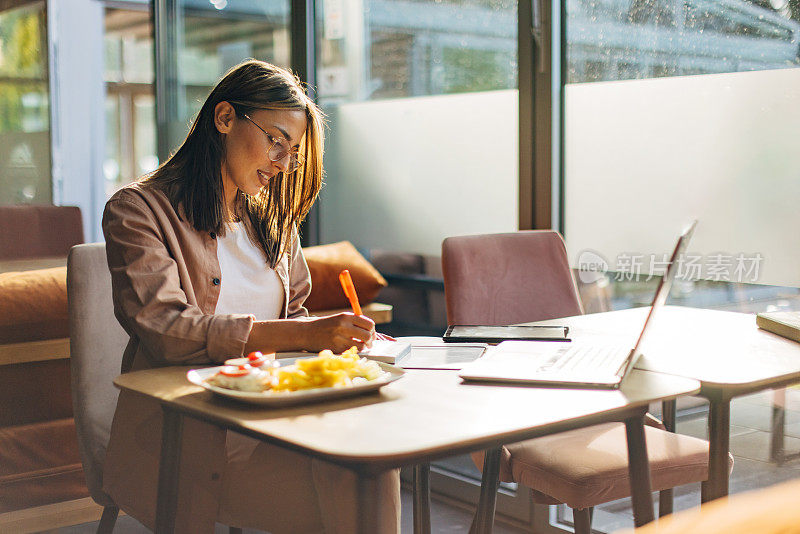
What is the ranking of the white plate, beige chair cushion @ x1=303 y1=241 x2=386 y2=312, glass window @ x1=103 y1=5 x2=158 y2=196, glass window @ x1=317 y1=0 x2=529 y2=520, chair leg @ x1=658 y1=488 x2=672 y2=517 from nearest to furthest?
1. the white plate
2. chair leg @ x1=658 y1=488 x2=672 y2=517
3. glass window @ x1=317 y1=0 x2=529 y2=520
4. beige chair cushion @ x1=303 y1=241 x2=386 y2=312
5. glass window @ x1=103 y1=5 x2=158 y2=196

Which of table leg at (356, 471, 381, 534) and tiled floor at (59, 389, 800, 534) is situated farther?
tiled floor at (59, 389, 800, 534)

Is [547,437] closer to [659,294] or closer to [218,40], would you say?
[659,294]

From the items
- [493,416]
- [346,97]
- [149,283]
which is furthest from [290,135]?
[346,97]

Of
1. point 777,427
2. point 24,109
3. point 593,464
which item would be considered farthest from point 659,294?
point 24,109

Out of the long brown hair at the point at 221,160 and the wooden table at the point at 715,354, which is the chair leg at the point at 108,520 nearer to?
the long brown hair at the point at 221,160

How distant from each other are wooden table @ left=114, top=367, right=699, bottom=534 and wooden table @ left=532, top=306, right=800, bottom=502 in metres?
0.08

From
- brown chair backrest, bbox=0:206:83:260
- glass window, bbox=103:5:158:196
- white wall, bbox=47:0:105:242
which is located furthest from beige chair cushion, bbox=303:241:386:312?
glass window, bbox=103:5:158:196

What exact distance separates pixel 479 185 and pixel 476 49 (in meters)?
0.47

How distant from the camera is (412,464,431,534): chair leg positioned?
6.36 ft

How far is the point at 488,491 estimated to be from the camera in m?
1.90

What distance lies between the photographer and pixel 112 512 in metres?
1.84

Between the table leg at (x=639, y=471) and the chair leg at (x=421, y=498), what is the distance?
537 mm

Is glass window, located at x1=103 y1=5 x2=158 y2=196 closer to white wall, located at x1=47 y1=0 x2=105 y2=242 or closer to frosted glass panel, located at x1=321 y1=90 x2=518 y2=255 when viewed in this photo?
white wall, located at x1=47 y1=0 x2=105 y2=242

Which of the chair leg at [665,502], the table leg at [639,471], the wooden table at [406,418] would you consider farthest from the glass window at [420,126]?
the wooden table at [406,418]
